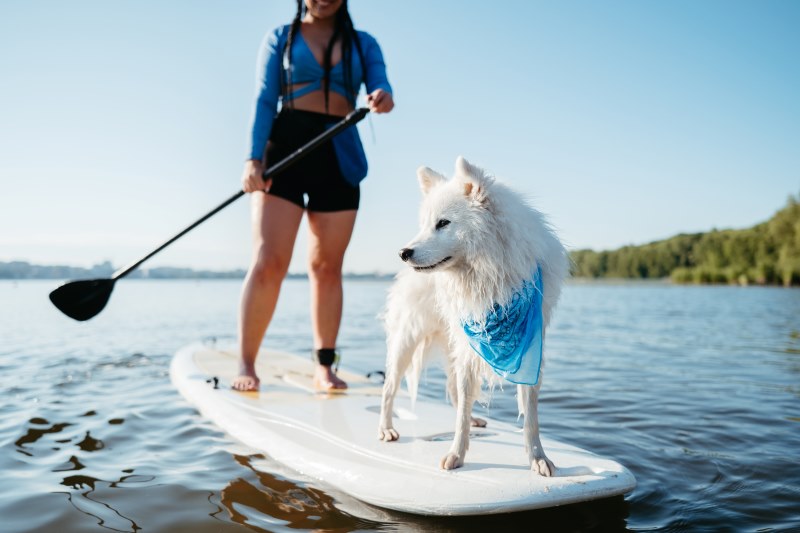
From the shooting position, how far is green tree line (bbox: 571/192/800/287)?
153 ft

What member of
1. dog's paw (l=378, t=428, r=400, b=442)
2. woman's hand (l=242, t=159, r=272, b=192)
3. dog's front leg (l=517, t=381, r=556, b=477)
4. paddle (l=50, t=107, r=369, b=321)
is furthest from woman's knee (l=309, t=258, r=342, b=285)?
dog's front leg (l=517, t=381, r=556, b=477)

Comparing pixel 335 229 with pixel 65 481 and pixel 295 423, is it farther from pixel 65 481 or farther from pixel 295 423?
pixel 65 481

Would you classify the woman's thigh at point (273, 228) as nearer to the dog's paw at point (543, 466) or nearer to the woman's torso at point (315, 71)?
the woman's torso at point (315, 71)

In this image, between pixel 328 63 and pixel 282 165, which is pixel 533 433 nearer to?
pixel 282 165

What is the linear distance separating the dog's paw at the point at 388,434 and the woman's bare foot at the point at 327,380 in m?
1.31

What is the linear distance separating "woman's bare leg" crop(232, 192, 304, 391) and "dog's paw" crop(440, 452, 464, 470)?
7.15 ft

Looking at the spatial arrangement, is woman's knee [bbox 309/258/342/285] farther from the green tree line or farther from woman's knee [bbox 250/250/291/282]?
the green tree line

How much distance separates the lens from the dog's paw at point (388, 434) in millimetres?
3260

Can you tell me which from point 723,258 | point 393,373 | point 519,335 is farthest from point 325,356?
point 723,258

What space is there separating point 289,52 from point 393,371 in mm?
2673

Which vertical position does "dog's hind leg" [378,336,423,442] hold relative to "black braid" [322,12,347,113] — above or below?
below

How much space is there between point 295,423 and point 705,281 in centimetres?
6242

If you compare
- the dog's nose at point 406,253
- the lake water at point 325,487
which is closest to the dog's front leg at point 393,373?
the lake water at point 325,487

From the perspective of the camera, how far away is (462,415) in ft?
9.20
